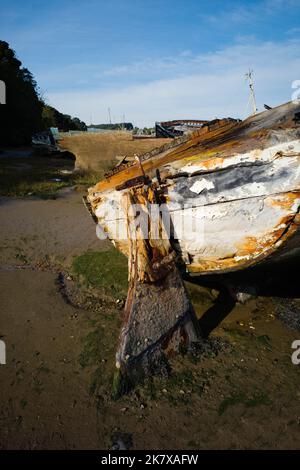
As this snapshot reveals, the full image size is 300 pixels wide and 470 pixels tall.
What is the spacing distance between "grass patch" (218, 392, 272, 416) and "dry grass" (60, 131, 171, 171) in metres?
8.66

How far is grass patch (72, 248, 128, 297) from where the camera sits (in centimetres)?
421

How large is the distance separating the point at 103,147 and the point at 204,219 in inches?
367

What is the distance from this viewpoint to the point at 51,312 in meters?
3.69

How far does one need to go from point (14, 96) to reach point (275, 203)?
26.2 m

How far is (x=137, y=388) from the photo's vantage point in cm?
261

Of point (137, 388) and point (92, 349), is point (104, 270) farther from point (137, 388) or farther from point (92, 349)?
point (137, 388)

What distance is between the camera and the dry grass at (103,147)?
1061 cm

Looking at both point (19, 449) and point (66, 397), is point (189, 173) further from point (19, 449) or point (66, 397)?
point (19, 449)

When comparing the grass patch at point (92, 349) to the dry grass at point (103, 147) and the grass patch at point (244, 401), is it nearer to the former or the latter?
the grass patch at point (244, 401)


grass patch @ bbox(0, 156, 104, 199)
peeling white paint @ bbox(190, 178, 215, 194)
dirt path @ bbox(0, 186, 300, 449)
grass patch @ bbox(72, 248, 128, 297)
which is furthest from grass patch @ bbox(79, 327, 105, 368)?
grass patch @ bbox(0, 156, 104, 199)

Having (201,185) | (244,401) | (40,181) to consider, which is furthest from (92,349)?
(40,181)

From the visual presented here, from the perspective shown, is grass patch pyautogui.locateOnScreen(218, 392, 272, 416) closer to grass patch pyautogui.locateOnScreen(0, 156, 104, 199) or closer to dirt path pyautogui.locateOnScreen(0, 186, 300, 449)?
dirt path pyautogui.locateOnScreen(0, 186, 300, 449)

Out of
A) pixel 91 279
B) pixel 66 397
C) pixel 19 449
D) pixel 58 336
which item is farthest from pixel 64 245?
pixel 19 449

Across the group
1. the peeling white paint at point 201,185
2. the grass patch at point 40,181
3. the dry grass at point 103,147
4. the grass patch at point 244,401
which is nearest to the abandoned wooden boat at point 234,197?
the peeling white paint at point 201,185
